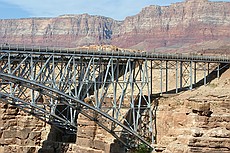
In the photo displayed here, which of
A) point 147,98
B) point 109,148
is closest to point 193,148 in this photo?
point 109,148

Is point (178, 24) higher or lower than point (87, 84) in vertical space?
higher

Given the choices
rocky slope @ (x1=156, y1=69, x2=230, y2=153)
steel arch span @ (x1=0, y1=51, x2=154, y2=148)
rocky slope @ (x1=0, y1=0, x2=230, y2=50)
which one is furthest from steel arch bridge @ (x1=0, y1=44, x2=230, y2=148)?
rocky slope @ (x1=0, y1=0, x2=230, y2=50)

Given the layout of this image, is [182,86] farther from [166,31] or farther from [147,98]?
[166,31]

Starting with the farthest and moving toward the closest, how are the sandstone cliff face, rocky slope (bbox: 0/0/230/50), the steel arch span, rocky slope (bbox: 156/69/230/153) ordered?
1. the sandstone cliff face
2. rocky slope (bbox: 0/0/230/50)
3. the steel arch span
4. rocky slope (bbox: 156/69/230/153)

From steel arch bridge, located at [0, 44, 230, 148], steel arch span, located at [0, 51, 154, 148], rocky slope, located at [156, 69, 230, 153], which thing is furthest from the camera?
steel arch span, located at [0, 51, 154, 148]

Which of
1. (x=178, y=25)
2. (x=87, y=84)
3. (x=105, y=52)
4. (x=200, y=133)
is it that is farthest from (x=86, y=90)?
(x=178, y=25)

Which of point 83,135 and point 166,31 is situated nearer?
point 83,135

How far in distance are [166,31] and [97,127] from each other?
139255 mm

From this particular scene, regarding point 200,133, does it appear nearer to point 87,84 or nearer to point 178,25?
point 87,84

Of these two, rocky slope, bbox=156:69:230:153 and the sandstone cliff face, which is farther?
the sandstone cliff face

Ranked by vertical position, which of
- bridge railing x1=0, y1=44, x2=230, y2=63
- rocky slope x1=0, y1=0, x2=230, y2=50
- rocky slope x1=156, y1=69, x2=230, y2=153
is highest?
rocky slope x1=0, y1=0, x2=230, y2=50

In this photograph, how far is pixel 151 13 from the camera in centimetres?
19088

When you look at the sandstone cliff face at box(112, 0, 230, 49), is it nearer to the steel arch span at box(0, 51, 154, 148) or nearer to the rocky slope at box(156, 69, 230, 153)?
the steel arch span at box(0, 51, 154, 148)

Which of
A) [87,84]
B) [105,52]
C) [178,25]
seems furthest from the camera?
[178,25]
